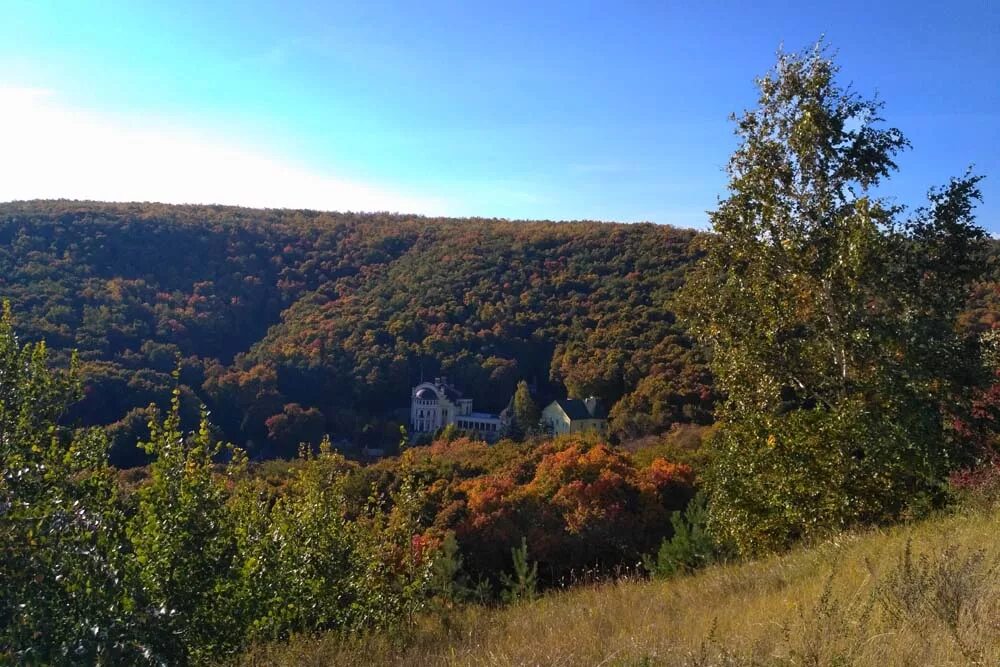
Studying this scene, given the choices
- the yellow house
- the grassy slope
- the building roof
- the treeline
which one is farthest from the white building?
the grassy slope

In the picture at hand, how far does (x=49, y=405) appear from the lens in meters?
4.42

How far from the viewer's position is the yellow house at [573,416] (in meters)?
32.3

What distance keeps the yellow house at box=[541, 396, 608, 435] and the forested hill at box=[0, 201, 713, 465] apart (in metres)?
0.88

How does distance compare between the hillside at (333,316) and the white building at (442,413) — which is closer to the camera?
the hillside at (333,316)

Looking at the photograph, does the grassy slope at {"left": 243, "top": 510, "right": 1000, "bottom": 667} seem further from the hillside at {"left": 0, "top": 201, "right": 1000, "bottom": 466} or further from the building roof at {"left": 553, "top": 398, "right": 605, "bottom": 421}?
the building roof at {"left": 553, "top": 398, "right": 605, "bottom": 421}

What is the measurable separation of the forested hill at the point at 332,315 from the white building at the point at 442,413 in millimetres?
1537

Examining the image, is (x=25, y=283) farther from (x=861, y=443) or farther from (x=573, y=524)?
(x=861, y=443)

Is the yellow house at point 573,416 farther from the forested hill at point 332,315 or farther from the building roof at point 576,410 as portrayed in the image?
the forested hill at point 332,315

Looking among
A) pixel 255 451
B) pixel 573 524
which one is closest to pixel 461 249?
pixel 255 451

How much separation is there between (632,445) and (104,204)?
163 ft

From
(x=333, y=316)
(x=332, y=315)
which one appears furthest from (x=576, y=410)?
(x=332, y=315)

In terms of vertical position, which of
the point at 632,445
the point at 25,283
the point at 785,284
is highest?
the point at 785,284

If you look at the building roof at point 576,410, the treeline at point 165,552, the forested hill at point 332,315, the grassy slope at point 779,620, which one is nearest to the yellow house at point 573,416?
the building roof at point 576,410

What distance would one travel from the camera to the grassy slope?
3.20 metres
